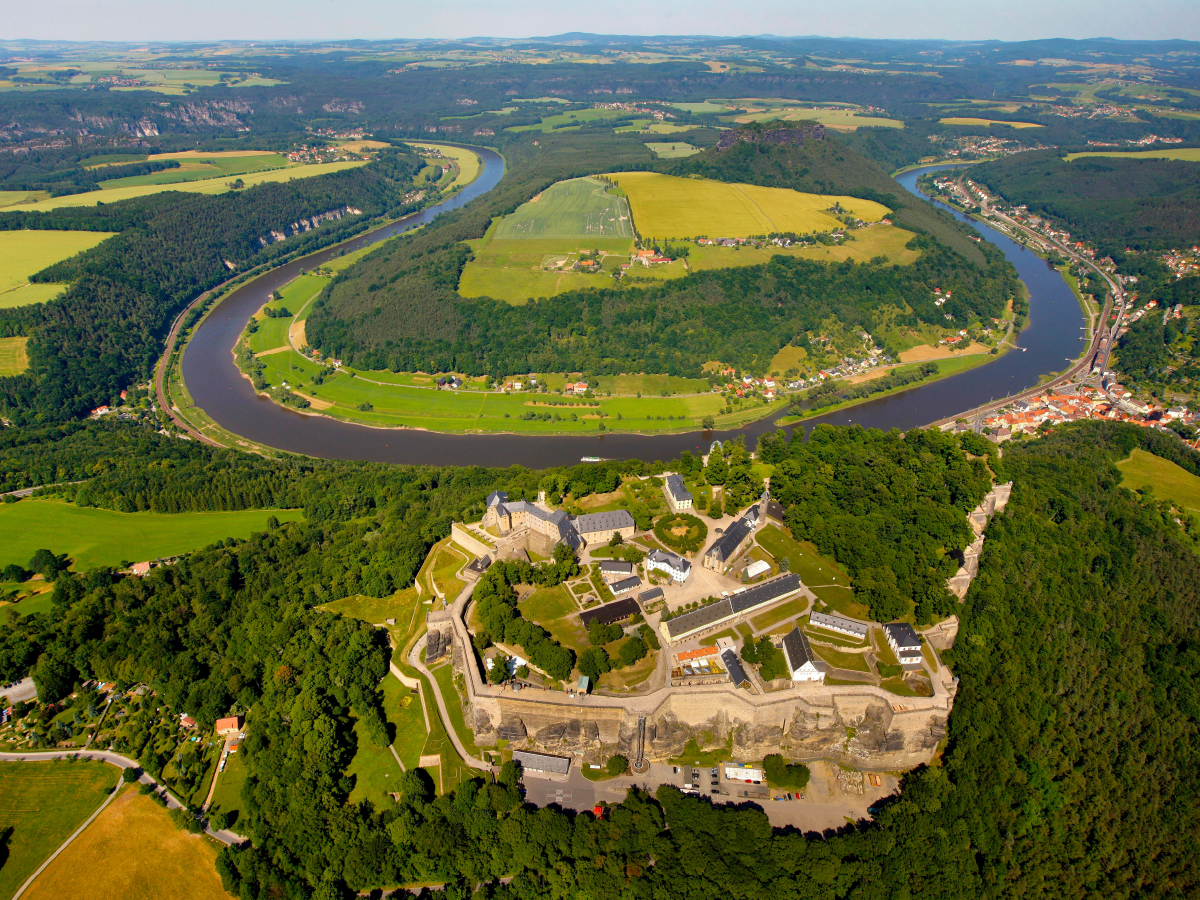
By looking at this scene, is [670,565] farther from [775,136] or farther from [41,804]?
[775,136]

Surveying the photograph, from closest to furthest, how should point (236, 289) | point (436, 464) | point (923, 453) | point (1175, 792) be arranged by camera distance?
point (1175, 792) → point (923, 453) → point (436, 464) → point (236, 289)

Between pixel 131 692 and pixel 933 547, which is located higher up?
pixel 933 547

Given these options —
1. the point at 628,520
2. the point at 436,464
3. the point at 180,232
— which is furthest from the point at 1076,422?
the point at 180,232

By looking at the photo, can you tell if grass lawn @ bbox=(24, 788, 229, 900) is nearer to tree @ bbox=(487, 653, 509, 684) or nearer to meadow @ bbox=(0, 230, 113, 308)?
tree @ bbox=(487, 653, 509, 684)

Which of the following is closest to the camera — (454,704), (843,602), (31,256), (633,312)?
(454,704)

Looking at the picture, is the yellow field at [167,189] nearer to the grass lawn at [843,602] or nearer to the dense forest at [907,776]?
the dense forest at [907,776]

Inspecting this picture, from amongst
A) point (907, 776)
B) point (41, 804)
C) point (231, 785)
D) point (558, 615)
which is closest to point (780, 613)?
point (907, 776)

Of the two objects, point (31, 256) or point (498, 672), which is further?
point (31, 256)

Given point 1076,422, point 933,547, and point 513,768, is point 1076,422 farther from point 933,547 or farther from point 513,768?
point 513,768
